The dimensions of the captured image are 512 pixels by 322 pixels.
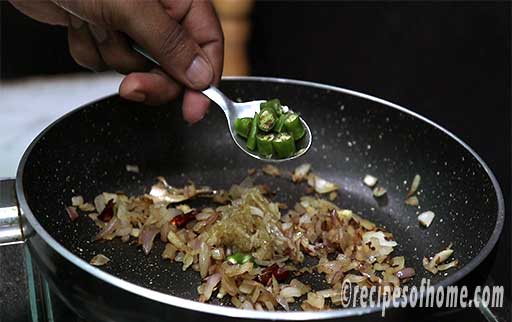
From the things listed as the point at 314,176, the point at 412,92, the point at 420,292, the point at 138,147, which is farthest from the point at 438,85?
the point at 420,292

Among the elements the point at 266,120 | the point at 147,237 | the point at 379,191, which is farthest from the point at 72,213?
the point at 379,191

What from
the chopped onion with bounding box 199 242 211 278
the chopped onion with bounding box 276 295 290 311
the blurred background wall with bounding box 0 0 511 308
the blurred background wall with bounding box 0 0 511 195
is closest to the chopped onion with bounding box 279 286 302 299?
the chopped onion with bounding box 276 295 290 311

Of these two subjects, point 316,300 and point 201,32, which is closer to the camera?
point 316,300

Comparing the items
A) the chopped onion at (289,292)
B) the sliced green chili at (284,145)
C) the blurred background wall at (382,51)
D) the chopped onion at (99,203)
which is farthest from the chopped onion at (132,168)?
the blurred background wall at (382,51)

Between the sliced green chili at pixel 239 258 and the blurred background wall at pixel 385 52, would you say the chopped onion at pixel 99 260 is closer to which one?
the sliced green chili at pixel 239 258

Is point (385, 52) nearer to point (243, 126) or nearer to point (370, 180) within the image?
point (370, 180)
